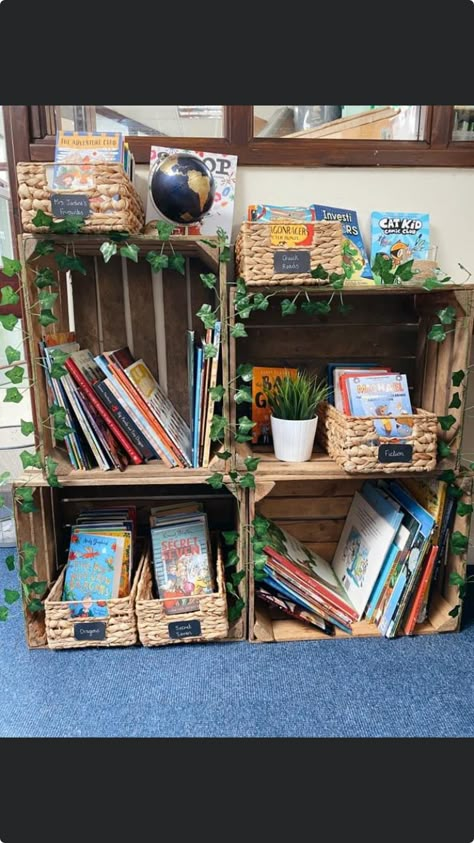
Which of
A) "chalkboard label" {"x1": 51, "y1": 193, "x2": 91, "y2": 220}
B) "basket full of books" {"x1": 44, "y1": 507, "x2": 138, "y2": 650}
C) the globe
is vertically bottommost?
"basket full of books" {"x1": 44, "y1": 507, "x2": 138, "y2": 650}

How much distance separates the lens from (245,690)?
1352 mm

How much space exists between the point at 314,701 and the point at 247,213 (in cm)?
149

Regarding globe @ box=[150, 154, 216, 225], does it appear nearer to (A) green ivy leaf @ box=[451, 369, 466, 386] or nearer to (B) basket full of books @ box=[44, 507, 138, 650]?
(A) green ivy leaf @ box=[451, 369, 466, 386]

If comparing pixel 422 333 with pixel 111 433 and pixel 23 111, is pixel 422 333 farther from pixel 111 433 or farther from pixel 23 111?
pixel 23 111

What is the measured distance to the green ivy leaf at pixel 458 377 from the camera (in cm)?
147

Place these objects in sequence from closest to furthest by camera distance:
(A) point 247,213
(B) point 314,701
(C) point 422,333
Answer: (B) point 314,701 → (A) point 247,213 → (C) point 422,333

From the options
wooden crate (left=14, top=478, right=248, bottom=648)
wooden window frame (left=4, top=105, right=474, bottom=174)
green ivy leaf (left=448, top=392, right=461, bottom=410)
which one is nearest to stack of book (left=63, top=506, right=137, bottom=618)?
wooden crate (left=14, top=478, right=248, bottom=648)

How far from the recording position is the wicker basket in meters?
1.49

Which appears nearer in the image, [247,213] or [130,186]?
[130,186]

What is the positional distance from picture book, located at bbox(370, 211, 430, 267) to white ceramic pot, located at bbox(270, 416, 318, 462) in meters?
0.65

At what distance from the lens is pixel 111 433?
1.53 m

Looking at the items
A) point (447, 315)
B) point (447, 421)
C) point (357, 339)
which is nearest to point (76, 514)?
point (357, 339)

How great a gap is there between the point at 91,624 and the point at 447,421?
49.8 inches

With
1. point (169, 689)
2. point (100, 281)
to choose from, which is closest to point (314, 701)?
point (169, 689)
